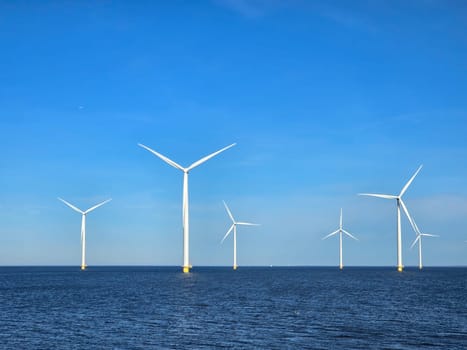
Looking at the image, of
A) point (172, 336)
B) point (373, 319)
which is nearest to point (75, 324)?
point (172, 336)

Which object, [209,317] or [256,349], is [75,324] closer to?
[209,317]

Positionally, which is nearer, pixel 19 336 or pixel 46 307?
pixel 19 336

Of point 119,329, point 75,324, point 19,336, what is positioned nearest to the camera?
point 19,336

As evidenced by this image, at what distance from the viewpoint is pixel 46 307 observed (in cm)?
7788

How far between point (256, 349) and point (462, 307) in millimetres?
44662

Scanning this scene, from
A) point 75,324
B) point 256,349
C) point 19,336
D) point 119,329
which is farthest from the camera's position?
point 75,324

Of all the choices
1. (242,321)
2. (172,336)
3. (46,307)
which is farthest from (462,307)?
(46,307)

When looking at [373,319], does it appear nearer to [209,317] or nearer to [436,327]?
[436,327]

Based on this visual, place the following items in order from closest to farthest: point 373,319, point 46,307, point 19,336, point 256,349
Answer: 1. point 256,349
2. point 19,336
3. point 373,319
4. point 46,307

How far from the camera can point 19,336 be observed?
50.7 m

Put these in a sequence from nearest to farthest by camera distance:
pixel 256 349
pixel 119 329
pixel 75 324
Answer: pixel 256 349 → pixel 119 329 → pixel 75 324

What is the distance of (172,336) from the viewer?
50719mm

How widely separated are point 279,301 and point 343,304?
9021mm

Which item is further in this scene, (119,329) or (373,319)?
(373,319)
